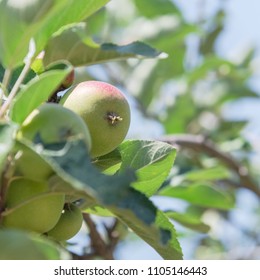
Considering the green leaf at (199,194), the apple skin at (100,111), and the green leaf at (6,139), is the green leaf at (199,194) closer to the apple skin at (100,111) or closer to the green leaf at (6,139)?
the apple skin at (100,111)

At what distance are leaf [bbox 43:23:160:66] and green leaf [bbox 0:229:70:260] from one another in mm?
347

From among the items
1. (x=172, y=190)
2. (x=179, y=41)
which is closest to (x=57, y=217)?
(x=172, y=190)

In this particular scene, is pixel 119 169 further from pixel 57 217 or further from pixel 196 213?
pixel 196 213

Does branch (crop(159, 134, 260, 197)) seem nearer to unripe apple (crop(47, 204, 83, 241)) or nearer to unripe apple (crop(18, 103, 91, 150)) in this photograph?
unripe apple (crop(47, 204, 83, 241))

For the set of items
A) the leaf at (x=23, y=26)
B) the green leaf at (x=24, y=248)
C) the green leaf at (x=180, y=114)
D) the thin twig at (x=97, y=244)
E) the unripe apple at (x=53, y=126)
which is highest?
the leaf at (x=23, y=26)

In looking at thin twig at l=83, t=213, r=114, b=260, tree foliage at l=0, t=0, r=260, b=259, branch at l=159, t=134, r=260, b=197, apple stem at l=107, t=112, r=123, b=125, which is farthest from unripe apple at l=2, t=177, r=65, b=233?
branch at l=159, t=134, r=260, b=197

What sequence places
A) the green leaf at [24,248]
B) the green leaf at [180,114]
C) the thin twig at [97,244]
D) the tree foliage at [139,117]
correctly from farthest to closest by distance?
the green leaf at [180,114] → the thin twig at [97,244] → the tree foliage at [139,117] → the green leaf at [24,248]

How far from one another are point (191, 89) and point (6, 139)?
2.16 m

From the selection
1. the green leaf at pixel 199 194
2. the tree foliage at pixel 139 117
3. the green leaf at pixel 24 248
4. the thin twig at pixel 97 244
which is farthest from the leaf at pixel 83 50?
the green leaf at pixel 199 194

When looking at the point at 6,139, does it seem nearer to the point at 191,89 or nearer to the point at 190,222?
the point at 190,222

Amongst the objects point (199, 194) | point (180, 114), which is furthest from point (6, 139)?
point (180, 114)

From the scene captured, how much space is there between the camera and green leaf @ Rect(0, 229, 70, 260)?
708mm

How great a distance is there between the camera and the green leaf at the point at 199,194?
1.78 meters

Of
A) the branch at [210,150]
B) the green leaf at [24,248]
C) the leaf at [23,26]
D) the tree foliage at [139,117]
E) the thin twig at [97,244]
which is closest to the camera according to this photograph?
the green leaf at [24,248]
